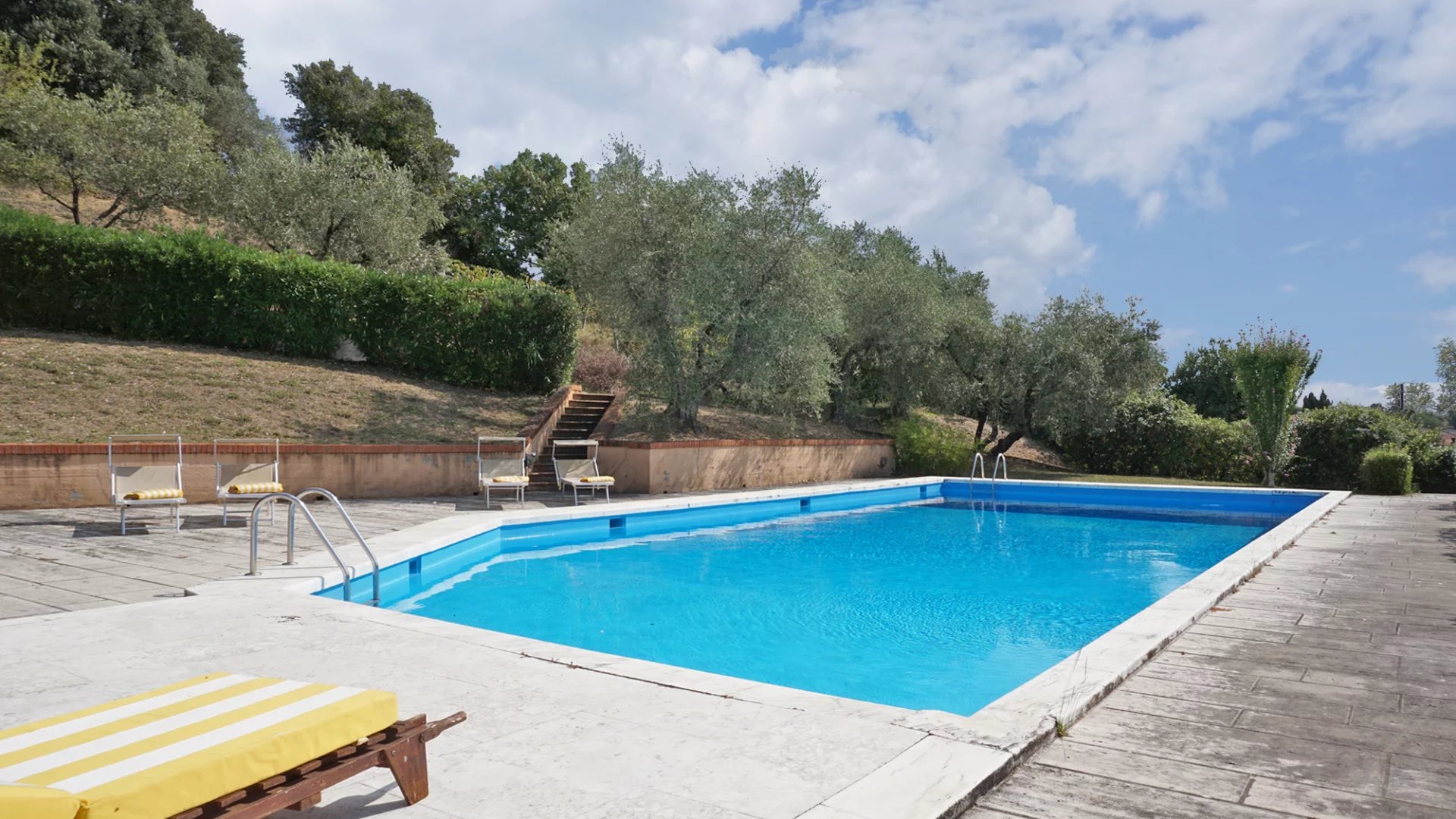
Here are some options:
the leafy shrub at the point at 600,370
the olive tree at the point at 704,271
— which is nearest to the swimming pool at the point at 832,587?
the olive tree at the point at 704,271

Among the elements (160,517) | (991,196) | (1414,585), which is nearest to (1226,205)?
(991,196)

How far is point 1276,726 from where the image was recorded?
3.46 meters

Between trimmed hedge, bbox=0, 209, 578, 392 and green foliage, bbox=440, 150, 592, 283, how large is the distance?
17905 millimetres

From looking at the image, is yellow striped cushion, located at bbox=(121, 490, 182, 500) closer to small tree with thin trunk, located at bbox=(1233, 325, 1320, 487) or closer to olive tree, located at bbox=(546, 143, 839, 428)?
olive tree, located at bbox=(546, 143, 839, 428)

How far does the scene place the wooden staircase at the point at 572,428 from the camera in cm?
1499

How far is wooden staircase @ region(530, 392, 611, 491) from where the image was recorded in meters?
15.0

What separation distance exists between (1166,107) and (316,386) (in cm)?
1399

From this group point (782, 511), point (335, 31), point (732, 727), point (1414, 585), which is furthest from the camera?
point (782, 511)

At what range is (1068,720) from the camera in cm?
349

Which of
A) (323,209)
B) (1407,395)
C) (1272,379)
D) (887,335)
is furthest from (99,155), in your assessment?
(1407,395)

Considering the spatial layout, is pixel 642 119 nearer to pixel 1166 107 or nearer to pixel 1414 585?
pixel 1166 107

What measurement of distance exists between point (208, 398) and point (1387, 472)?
21.4 m

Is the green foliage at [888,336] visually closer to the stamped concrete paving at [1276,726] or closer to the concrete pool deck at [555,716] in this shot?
the stamped concrete paving at [1276,726]

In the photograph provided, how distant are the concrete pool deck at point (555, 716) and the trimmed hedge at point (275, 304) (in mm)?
12069
